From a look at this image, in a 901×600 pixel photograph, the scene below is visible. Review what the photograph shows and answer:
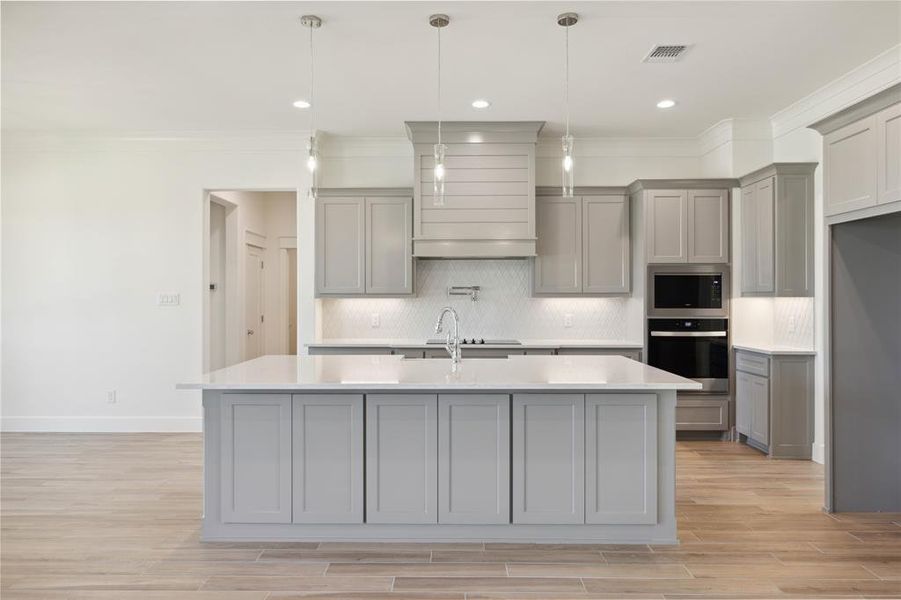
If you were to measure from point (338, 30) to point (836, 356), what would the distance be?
3557mm

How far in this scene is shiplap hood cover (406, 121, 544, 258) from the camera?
17.9ft

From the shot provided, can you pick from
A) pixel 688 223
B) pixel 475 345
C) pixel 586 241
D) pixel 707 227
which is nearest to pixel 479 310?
pixel 475 345

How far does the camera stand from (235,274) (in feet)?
22.6

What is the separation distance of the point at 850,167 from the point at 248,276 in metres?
6.13

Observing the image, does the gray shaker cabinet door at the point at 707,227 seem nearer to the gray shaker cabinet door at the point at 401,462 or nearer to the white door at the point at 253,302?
the gray shaker cabinet door at the point at 401,462

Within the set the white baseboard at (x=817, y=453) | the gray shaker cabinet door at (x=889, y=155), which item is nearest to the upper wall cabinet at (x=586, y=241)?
the white baseboard at (x=817, y=453)

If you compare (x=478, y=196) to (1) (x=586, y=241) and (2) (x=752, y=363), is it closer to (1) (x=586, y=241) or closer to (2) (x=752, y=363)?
(1) (x=586, y=241)

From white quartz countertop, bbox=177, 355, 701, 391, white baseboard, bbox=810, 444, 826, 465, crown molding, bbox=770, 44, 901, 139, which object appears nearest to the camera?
white quartz countertop, bbox=177, 355, 701, 391

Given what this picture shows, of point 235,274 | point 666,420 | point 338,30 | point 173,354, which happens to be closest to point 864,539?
point 666,420

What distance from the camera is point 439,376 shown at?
10.2 ft

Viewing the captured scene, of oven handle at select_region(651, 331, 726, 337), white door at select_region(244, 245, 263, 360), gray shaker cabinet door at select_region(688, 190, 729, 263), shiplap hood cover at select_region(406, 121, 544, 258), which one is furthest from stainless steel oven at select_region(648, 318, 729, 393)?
white door at select_region(244, 245, 263, 360)

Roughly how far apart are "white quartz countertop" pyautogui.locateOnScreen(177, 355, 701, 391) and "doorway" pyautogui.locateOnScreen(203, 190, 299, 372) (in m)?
2.81

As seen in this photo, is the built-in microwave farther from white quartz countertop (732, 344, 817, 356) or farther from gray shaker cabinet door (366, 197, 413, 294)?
gray shaker cabinet door (366, 197, 413, 294)

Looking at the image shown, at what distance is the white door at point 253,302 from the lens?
23.7 ft
